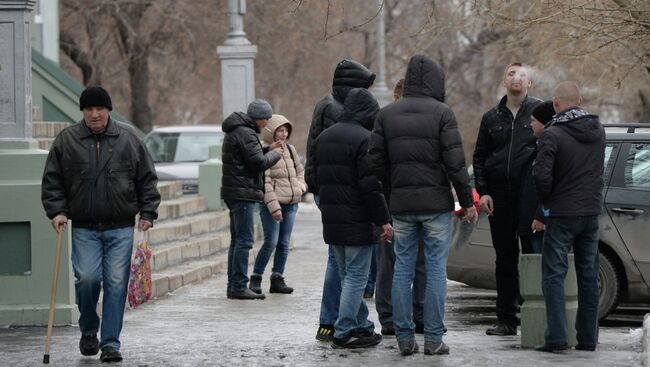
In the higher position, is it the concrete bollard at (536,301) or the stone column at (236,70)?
the stone column at (236,70)

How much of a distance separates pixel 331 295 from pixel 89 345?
5.79 ft

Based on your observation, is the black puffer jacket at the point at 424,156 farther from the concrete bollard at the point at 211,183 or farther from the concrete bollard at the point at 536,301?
the concrete bollard at the point at 211,183

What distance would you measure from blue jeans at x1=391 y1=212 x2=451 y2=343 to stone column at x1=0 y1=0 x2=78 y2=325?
3.03m

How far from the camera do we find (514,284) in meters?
11.1

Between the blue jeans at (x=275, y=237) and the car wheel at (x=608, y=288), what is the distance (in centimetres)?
348

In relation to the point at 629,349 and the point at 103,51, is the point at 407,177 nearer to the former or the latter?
the point at 629,349

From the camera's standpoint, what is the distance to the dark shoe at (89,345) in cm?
990

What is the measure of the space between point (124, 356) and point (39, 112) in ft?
39.2

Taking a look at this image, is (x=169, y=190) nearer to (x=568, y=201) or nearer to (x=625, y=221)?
(x=625, y=221)

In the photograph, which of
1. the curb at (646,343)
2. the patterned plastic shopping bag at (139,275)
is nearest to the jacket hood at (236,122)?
the patterned plastic shopping bag at (139,275)

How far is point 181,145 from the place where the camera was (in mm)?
26719

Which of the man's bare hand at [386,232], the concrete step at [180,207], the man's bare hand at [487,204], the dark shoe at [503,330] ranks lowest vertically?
the dark shoe at [503,330]

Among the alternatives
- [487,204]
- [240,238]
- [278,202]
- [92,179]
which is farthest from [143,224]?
[278,202]

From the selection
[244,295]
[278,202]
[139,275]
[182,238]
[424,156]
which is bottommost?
[244,295]
